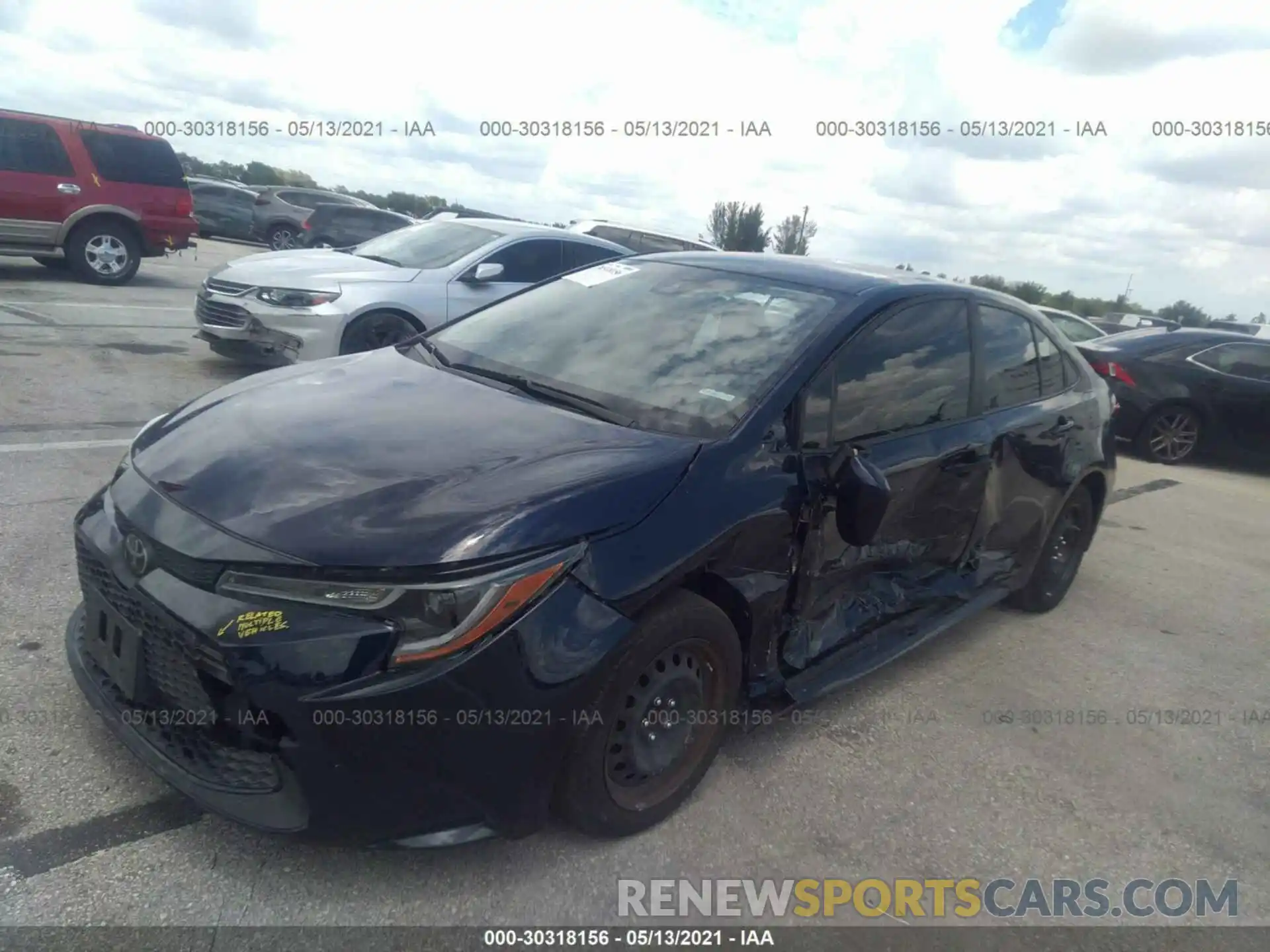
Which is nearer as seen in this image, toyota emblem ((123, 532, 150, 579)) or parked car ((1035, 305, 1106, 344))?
toyota emblem ((123, 532, 150, 579))

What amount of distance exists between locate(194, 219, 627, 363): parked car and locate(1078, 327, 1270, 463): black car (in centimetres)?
596

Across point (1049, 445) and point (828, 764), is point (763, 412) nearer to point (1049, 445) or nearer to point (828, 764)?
point (828, 764)

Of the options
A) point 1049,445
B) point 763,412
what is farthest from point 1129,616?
point 763,412

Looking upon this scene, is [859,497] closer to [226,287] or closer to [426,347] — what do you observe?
[426,347]

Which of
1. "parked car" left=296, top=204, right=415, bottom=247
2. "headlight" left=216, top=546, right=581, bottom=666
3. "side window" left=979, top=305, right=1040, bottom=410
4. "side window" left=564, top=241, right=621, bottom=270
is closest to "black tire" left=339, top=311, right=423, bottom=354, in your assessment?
"side window" left=564, top=241, right=621, bottom=270

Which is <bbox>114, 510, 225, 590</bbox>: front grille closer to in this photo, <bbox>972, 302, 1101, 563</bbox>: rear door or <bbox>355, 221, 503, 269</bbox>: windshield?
<bbox>972, 302, 1101, 563</bbox>: rear door

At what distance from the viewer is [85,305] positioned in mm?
10531

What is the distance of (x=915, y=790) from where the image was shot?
3.26 meters

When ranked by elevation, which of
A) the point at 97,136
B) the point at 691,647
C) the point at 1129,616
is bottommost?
the point at 1129,616

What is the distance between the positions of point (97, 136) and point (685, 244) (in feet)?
28.7

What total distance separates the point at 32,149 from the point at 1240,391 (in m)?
13.6

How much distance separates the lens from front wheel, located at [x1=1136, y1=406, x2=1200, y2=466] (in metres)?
10.0

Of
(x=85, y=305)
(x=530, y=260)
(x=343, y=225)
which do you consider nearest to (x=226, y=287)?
(x=530, y=260)

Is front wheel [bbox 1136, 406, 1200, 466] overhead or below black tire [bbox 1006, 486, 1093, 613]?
below
